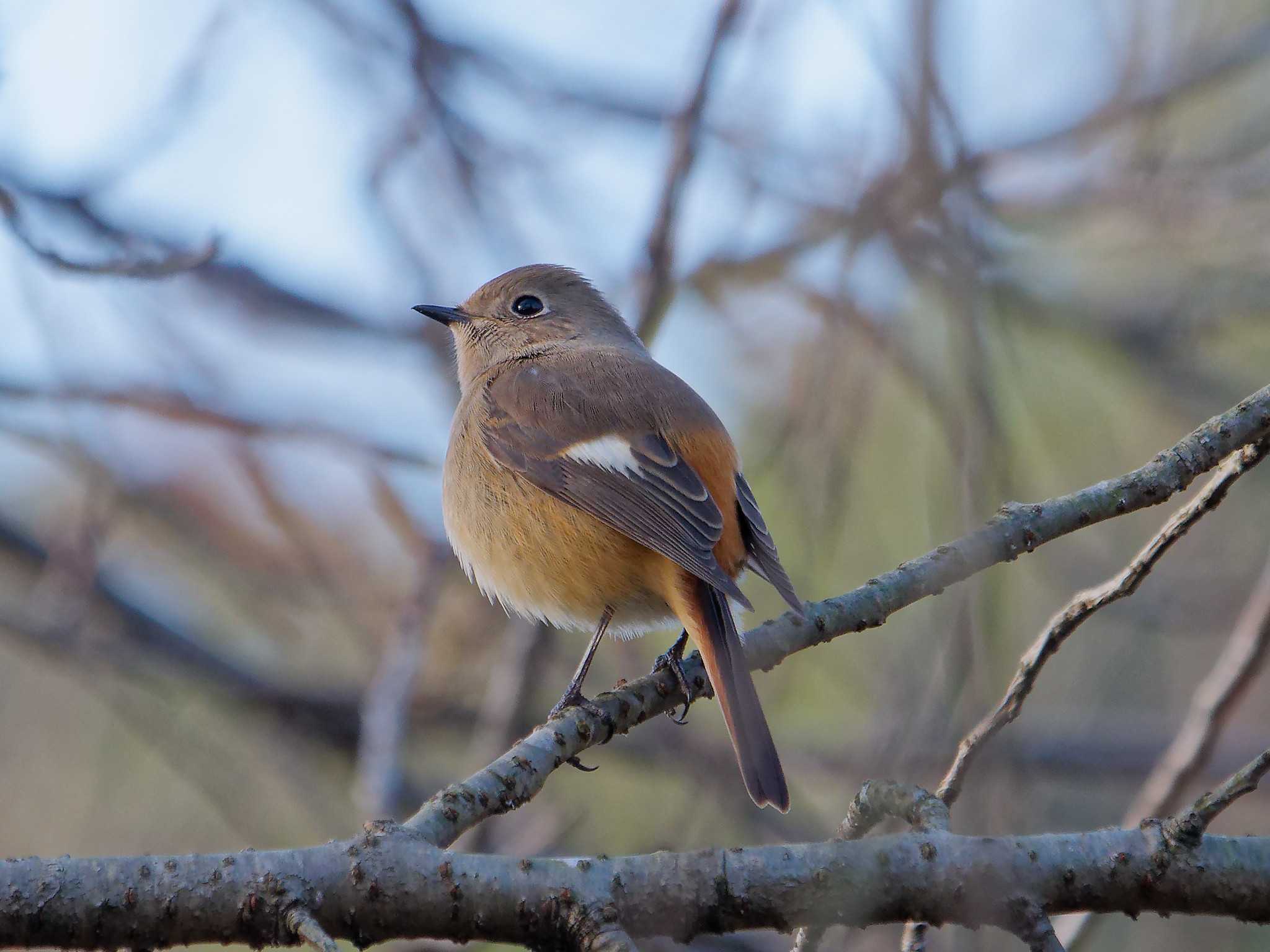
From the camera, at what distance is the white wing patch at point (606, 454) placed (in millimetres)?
3656

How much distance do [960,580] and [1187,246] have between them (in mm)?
3893

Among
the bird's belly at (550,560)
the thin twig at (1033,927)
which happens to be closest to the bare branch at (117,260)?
the bird's belly at (550,560)

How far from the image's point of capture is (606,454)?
3.74 meters

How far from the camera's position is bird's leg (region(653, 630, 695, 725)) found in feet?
9.93

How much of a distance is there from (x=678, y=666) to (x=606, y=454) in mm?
849

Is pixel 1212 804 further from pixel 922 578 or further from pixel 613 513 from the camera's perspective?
pixel 613 513

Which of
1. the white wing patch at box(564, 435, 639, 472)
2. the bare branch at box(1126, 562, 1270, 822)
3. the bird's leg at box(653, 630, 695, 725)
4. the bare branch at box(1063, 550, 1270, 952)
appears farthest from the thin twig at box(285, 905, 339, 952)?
the white wing patch at box(564, 435, 639, 472)

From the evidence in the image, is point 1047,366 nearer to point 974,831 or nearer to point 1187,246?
point 1187,246

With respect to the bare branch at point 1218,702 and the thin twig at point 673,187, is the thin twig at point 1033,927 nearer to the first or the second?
the bare branch at point 1218,702

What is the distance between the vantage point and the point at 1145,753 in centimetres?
527

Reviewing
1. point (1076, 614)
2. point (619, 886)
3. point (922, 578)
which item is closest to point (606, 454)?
point (922, 578)

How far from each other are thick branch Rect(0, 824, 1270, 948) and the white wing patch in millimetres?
1737

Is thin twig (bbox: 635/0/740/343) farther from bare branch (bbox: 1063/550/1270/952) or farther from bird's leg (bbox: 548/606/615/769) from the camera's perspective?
bare branch (bbox: 1063/550/1270/952)

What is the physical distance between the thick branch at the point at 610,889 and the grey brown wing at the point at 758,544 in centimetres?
105
